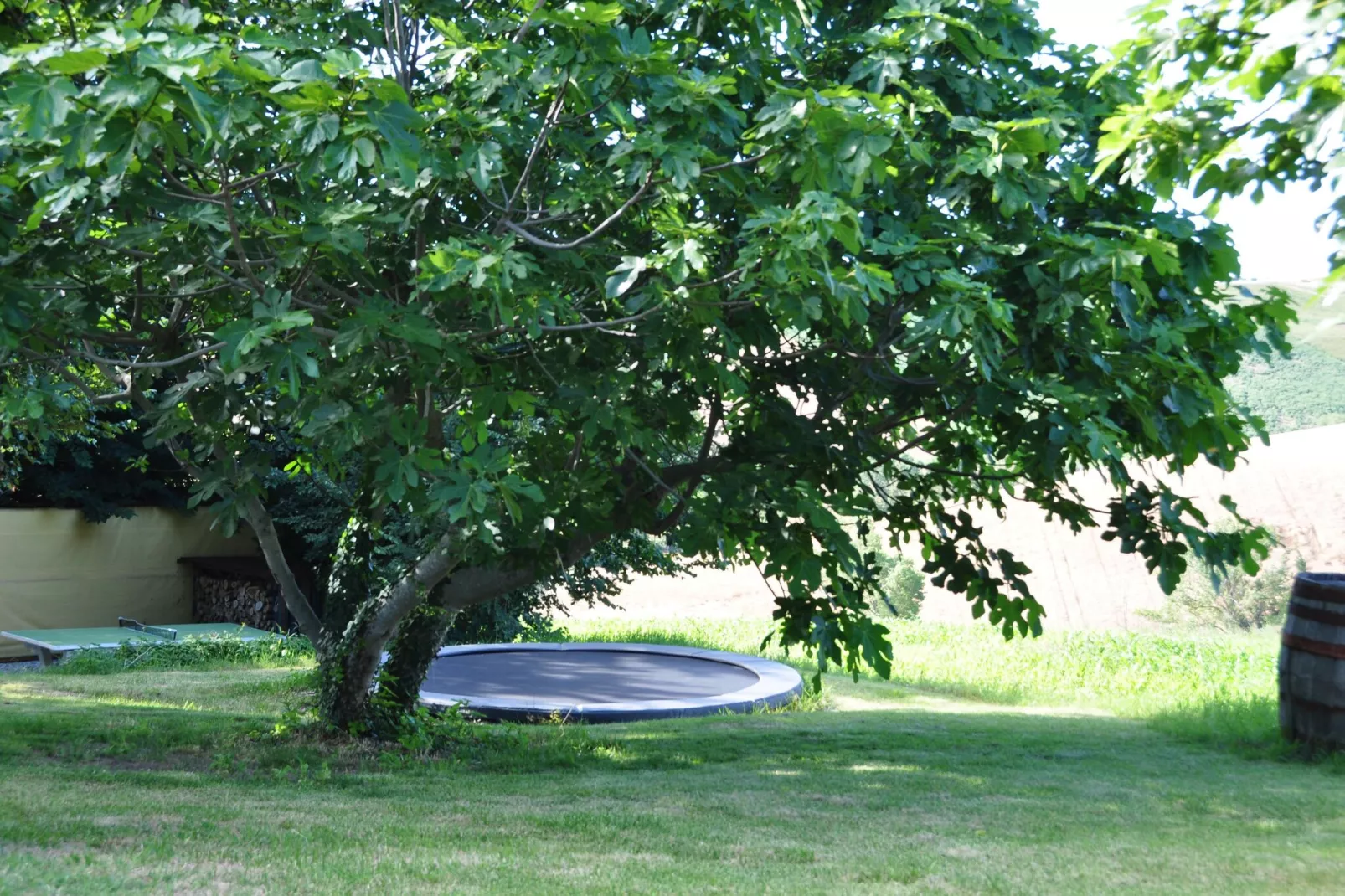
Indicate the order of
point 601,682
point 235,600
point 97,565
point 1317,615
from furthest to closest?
point 235,600 → point 97,565 → point 601,682 → point 1317,615

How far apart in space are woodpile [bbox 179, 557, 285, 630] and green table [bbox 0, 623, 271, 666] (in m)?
0.72

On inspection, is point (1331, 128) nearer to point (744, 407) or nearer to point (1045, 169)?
point (1045, 169)

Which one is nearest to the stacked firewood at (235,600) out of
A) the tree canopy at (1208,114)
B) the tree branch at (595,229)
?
the tree branch at (595,229)

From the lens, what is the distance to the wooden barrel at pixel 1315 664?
7883 millimetres

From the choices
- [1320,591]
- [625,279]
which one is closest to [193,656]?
[625,279]

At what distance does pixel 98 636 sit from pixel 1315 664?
1363 centimetres

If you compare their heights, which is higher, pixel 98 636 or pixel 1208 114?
pixel 1208 114

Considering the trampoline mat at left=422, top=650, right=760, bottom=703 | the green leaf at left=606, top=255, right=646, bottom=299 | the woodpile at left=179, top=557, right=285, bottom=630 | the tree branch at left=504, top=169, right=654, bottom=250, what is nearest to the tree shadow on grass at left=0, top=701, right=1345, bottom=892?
the trampoline mat at left=422, top=650, right=760, bottom=703

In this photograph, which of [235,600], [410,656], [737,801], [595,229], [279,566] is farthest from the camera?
[235,600]

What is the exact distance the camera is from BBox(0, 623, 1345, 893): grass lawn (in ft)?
14.9

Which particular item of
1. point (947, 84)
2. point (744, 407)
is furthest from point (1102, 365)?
point (744, 407)

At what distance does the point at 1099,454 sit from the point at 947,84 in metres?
2.13

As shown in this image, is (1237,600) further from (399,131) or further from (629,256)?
(399,131)

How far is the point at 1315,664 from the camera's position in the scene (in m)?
7.98
